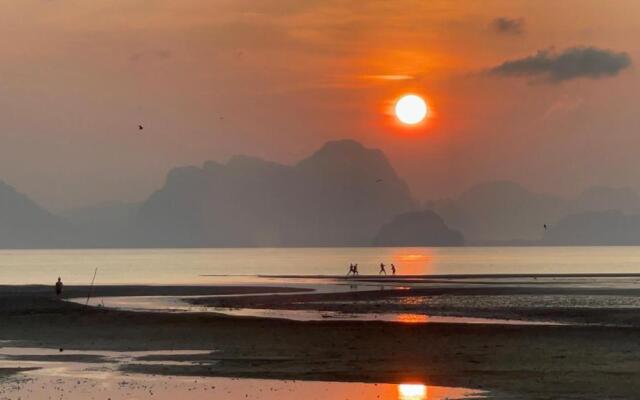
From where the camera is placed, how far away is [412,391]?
30.8m

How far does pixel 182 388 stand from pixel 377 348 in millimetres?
12462

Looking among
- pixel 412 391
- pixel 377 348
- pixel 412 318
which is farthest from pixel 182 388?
pixel 412 318

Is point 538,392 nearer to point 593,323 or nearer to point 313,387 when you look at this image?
point 313,387

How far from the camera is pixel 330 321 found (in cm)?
5622

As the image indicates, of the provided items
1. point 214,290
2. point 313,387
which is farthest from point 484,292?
point 313,387

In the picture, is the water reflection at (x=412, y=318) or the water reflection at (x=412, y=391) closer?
the water reflection at (x=412, y=391)

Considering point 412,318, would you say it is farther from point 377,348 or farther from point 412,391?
point 412,391

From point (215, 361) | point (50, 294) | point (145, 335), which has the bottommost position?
point (215, 361)

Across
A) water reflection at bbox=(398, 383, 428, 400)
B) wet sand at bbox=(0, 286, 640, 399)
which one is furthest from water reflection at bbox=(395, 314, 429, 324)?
water reflection at bbox=(398, 383, 428, 400)

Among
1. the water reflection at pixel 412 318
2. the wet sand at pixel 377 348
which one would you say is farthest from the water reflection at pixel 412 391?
the water reflection at pixel 412 318

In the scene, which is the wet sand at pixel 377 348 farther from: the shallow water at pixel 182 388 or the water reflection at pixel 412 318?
the water reflection at pixel 412 318

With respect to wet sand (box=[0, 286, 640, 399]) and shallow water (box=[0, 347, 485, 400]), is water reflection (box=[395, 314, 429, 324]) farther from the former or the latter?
shallow water (box=[0, 347, 485, 400])

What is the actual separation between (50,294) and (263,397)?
6429 centimetres

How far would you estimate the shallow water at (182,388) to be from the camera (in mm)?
30156
